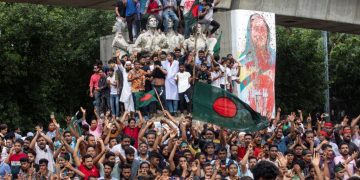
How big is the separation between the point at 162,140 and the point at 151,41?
558cm

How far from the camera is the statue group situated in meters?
19.9

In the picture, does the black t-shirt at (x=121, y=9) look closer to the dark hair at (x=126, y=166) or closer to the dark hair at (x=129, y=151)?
the dark hair at (x=129, y=151)

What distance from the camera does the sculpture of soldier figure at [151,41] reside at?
1984cm

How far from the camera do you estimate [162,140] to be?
1462 cm

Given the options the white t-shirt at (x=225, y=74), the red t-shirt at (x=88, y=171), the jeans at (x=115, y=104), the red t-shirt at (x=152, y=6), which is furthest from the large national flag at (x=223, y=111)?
the red t-shirt at (x=152, y=6)

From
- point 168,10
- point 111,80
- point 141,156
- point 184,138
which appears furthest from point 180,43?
point 141,156

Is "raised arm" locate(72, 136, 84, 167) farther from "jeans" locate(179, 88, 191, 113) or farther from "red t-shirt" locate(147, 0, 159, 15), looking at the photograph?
"red t-shirt" locate(147, 0, 159, 15)

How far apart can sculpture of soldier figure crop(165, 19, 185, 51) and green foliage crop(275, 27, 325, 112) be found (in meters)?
14.7

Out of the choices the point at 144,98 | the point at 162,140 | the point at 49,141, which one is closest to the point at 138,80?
the point at 144,98

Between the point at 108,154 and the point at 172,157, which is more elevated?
the point at 108,154

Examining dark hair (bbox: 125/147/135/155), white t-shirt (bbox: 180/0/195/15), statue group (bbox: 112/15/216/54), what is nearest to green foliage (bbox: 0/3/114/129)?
statue group (bbox: 112/15/216/54)

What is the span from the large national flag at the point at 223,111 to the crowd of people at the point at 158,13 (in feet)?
18.4

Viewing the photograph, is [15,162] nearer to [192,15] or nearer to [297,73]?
[192,15]

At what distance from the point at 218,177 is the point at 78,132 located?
12.9 ft
